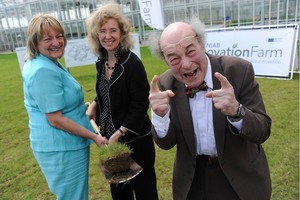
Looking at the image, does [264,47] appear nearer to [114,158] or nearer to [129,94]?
[129,94]

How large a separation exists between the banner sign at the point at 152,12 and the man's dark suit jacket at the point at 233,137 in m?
7.45

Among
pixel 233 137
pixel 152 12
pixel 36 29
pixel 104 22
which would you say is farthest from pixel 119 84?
pixel 152 12

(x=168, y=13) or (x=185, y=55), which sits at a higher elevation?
(x=168, y=13)

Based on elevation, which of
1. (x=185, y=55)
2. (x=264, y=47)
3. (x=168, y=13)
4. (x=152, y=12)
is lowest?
(x=264, y=47)

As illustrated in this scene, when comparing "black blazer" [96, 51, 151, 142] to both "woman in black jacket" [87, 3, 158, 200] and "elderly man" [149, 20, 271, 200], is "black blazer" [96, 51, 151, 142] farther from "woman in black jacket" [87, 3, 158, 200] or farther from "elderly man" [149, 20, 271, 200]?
"elderly man" [149, 20, 271, 200]

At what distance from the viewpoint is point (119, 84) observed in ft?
8.15

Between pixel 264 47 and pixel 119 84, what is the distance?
6.96 metres

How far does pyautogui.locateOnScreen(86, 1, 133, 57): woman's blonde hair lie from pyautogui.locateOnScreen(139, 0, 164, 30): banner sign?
6448mm

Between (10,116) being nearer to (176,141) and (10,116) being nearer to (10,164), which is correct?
(10,164)

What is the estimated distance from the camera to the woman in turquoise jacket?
7.20 ft

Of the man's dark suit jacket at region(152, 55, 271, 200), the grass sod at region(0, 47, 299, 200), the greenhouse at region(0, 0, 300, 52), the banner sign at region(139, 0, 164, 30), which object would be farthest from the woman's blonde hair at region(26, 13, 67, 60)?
the banner sign at region(139, 0, 164, 30)

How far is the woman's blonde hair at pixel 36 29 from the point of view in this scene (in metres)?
2.25

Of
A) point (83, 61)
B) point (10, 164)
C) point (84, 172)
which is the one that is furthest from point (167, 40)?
point (83, 61)

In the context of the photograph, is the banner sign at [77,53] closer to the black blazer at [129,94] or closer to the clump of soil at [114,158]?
the black blazer at [129,94]
